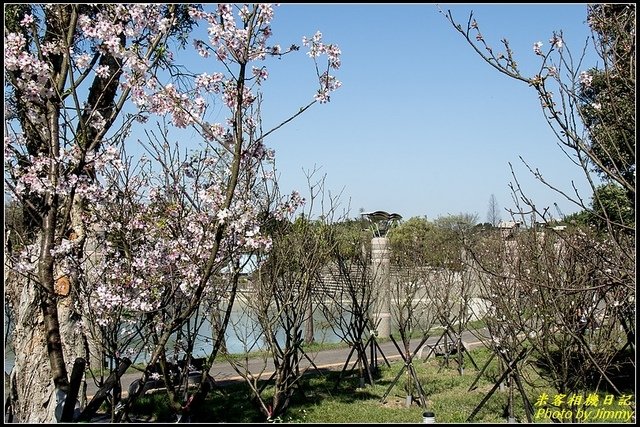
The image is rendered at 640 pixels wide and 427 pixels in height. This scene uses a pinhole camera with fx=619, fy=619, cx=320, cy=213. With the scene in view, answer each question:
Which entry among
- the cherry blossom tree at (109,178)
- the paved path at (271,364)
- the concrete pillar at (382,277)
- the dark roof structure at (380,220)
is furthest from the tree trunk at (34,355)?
the dark roof structure at (380,220)

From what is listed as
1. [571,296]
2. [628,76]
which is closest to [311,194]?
[571,296]

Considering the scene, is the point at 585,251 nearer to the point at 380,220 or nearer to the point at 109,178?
the point at 109,178

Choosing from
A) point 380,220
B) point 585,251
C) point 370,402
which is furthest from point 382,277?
point 585,251

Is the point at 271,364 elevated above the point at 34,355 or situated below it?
below

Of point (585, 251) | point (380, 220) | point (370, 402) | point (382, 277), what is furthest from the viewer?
point (380, 220)

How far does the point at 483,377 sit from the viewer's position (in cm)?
909

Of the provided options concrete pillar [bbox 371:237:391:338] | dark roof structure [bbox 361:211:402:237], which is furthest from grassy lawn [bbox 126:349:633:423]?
dark roof structure [bbox 361:211:402:237]

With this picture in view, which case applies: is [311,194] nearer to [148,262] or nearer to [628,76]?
[148,262]

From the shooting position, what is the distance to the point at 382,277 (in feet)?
Result: 38.7

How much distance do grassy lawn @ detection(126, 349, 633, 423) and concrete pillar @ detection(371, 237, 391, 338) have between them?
2.36 metres

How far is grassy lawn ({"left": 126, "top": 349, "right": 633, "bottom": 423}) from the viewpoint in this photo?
22.6 feet

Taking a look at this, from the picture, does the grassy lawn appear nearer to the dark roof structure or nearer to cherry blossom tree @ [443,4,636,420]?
cherry blossom tree @ [443,4,636,420]

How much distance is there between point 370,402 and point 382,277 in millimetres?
4147

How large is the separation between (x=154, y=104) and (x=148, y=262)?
1.53 m
